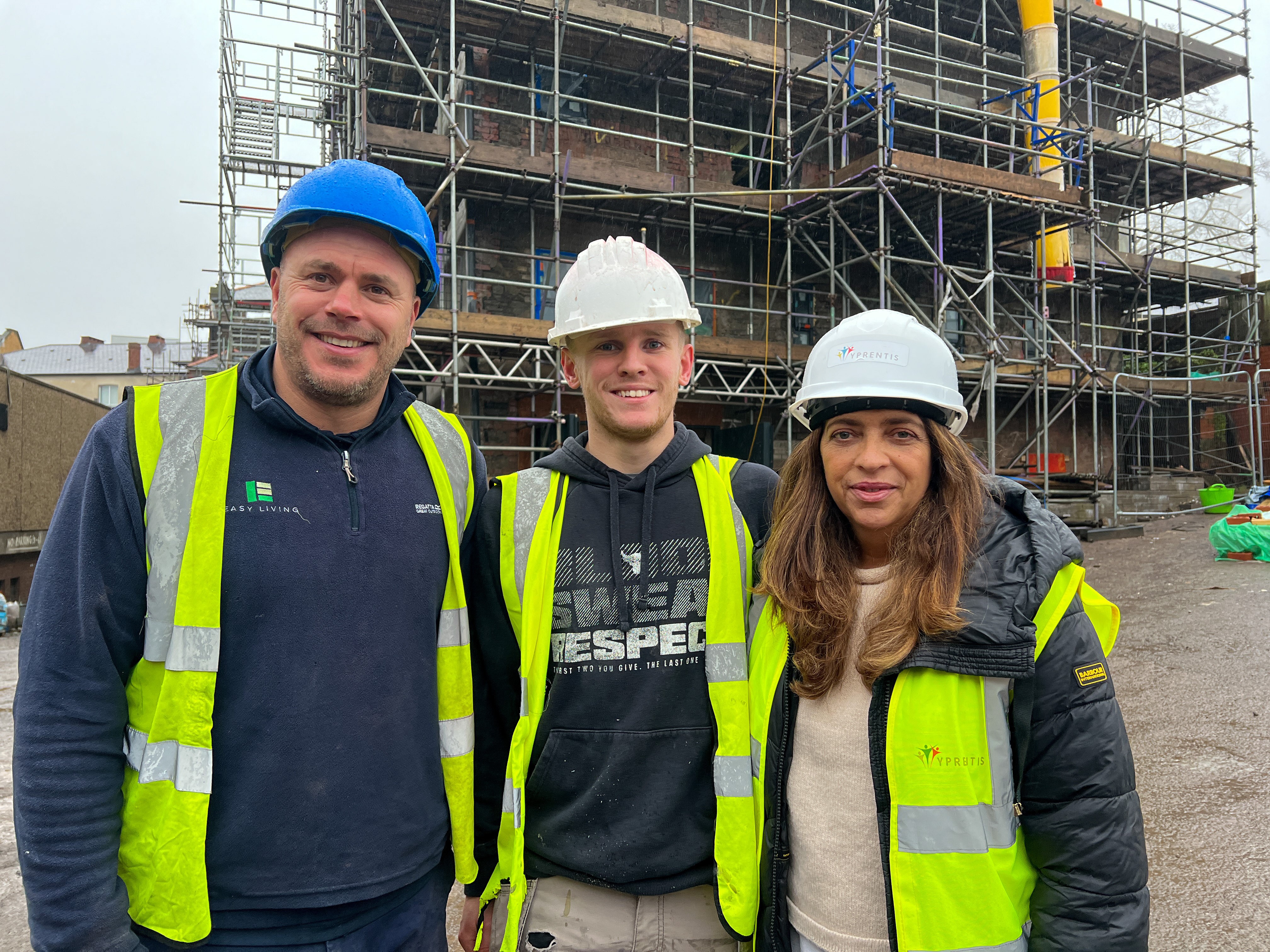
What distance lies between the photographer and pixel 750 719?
6.51 ft

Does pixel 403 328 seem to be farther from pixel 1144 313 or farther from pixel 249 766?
pixel 1144 313

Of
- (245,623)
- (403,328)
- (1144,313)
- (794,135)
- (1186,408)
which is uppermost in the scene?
(794,135)

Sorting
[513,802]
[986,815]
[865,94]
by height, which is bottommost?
[513,802]

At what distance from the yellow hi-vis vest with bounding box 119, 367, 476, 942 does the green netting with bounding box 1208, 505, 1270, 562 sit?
37.8ft

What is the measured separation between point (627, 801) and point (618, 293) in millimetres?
1356

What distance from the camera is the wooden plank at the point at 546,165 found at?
10.5 metres

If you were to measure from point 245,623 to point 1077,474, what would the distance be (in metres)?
14.6

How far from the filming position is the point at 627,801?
1964 mm

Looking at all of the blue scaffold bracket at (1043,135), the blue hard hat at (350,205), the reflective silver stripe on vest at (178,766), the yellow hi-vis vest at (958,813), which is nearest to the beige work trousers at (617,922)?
the yellow hi-vis vest at (958,813)

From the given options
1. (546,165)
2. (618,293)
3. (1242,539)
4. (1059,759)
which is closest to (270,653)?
(618,293)

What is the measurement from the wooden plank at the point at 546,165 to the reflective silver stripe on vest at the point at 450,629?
32.2 feet

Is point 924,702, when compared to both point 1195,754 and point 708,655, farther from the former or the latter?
point 1195,754

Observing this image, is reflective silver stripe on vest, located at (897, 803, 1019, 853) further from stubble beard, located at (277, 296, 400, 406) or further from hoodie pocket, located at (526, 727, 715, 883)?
stubble beard, located at (277, 296, 400, 406)

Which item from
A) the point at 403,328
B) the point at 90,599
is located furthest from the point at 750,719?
the point at 90,599
